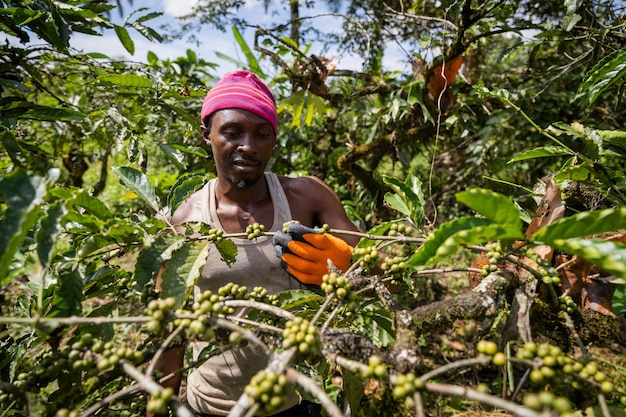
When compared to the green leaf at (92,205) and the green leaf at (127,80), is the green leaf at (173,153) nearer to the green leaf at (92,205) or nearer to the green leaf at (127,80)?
the green leaf at (127,80)

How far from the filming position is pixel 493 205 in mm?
592

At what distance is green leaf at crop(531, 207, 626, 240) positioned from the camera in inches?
20.7

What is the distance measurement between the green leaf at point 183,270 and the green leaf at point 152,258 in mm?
26

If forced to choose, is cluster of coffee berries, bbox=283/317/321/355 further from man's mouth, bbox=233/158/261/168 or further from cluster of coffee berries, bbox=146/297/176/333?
man's mouth, bbox=233/158/261/168

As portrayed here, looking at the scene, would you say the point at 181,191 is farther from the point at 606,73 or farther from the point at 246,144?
the point at 606,73

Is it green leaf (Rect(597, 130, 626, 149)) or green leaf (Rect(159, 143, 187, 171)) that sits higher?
green leaf (Rect(159, 143, 187, 171))

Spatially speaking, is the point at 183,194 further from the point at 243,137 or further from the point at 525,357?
the point at 525,357

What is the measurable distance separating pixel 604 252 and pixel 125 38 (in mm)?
2264

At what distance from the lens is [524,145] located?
10.6 feet

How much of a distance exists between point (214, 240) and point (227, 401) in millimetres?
940

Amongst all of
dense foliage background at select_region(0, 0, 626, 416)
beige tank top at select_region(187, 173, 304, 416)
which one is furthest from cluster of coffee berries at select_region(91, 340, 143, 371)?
beige tank top at select_region(187, 173, 304, 416)

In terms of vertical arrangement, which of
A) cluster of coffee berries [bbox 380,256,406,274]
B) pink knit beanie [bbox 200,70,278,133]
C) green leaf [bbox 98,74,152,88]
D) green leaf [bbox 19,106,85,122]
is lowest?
cluster of coffee berries [bbox 380,256,406,274]

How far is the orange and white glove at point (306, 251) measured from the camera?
1.32 metres

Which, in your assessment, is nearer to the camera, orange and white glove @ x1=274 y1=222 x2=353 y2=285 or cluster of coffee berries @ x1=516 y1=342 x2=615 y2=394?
cluster of coffee berries @ x1=516 y1=342 x2=615 y2=394
